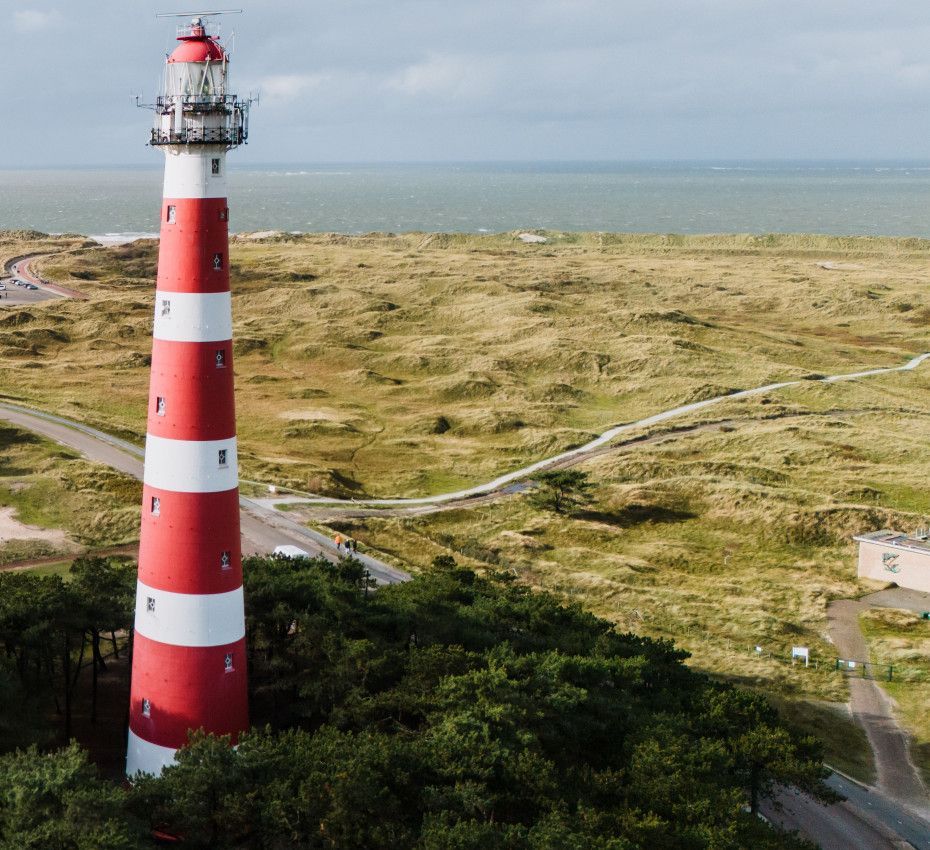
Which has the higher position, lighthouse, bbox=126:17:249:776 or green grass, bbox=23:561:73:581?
lighthouse, bbox=126:17:249:776

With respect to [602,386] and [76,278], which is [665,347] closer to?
[602,386]

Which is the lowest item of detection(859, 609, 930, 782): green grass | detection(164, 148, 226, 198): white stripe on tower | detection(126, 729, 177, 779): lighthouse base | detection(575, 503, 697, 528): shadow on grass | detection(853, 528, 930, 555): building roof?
detection(859, 609, 930, 782): green grass

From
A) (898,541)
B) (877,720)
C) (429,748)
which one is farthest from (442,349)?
(429,748)

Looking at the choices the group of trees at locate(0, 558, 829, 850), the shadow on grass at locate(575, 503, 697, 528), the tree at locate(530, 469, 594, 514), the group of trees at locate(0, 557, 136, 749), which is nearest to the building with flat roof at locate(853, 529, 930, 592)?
the shadow on grass at locate(575, 503, 697, 528)

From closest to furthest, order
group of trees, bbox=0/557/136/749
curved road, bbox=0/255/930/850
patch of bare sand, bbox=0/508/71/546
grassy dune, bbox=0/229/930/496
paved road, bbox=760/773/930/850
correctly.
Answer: group of trees, bbox=0/557/136/749 < paved road, bbox=760/773/930/850 < curved road, bbox=0/255/930/850 < patch of bare sand, bbox=0/508/71/546 < grassy dune, bbox=0/229/930/496

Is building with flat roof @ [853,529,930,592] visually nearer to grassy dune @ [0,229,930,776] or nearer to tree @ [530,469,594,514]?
grassy dune @ [0,229,930,776]

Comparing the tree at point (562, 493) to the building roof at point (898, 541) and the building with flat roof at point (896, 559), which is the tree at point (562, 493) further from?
the building with flat roof at point (896, 559)

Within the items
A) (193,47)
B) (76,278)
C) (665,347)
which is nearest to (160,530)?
(193,47)

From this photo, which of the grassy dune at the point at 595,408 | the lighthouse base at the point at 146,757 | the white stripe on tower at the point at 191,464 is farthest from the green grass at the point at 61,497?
the white stripe on tower at the point at 191,464
